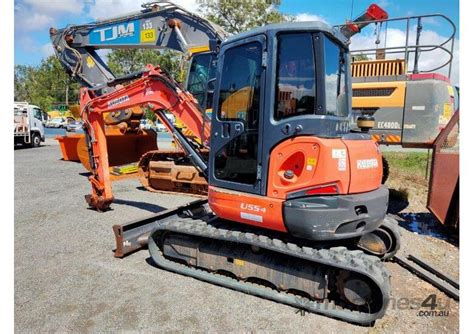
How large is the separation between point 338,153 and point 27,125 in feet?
64.7

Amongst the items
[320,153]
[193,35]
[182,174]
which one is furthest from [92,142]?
[320,153]

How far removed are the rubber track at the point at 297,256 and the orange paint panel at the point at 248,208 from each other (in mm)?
177

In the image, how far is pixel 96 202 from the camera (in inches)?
261

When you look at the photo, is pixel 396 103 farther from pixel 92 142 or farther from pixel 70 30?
pixel 70 30

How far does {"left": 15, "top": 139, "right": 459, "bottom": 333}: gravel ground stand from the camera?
3.26 metres

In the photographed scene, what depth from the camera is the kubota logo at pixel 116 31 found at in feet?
22.0

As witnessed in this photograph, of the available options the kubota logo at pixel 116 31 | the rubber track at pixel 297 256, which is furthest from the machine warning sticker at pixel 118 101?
the rubber track at pixel 297 256

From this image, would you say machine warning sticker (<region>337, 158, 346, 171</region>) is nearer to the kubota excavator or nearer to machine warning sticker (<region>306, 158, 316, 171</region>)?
the kubota excavator

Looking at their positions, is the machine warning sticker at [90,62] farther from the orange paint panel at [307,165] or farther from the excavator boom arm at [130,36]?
the orange paint panel at [307,165]

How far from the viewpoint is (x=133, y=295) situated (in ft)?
12.3

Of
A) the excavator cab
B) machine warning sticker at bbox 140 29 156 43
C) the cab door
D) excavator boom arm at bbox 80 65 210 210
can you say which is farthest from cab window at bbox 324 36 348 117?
machine warning sticker at bbox 140 29 156 43

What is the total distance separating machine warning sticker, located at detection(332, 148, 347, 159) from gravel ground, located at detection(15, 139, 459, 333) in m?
1.64

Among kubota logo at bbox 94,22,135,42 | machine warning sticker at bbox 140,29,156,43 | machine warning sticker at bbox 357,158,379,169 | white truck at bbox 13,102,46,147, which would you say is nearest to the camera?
machine warning sticker at bbox 357,158,379,169

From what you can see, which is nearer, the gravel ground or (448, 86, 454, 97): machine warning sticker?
the gravel ground
